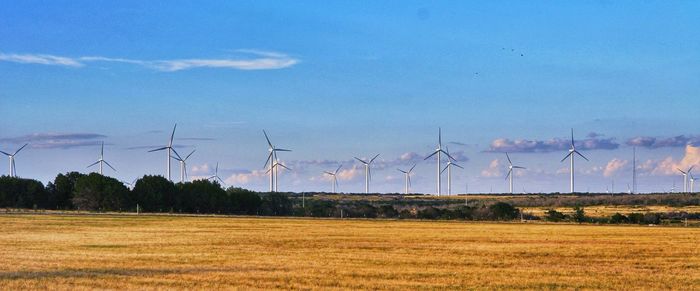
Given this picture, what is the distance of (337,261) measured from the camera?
44188 millimetres

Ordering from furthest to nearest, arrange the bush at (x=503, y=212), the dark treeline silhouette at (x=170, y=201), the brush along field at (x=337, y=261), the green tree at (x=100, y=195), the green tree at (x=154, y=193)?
the green tree at (x=154, y=193), the green tree at (x=100, y=195), the dark treeline silhouette at (x=170, y=201), the bush at (x=503, y=212), the brush along field at (x=337, y=261)

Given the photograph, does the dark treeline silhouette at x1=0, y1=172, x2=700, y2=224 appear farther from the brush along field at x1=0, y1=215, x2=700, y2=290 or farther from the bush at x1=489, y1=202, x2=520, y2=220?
the brush along field at x1=0, y1=215, x2=700, y2=290

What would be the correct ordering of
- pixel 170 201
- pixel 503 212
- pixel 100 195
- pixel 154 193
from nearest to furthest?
pixel 503 212 < pixel 100 195 < pixel 154 193 < pixel 170 201

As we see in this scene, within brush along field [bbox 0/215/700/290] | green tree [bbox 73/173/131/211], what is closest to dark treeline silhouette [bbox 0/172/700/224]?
green tree [bbox 73/173/131/211]

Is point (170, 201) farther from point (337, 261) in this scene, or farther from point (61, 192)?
point (337, 261)

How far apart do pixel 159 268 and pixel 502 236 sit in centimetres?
3943

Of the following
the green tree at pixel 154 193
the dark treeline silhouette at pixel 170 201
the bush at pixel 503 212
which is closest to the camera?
the bush at pixel 503 212

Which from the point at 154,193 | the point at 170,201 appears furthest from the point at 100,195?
the point at 170,201

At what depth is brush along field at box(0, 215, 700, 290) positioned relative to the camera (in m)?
34.6

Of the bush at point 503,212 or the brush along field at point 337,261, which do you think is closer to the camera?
the brush along field at point 337,261

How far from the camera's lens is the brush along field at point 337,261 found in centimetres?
3459

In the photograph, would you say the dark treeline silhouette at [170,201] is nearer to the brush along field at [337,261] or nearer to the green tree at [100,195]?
the green tree at [100,195]

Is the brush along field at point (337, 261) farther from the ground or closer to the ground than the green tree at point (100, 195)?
closer to the ground

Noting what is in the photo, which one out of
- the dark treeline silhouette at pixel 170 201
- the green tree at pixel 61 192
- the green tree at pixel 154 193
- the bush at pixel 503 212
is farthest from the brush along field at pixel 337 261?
the green tree at pixel 61 192
